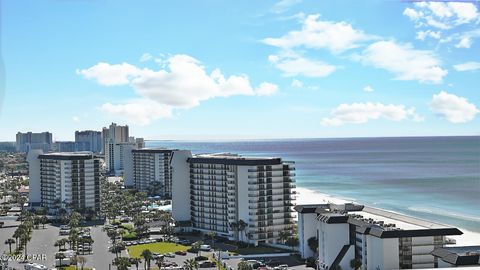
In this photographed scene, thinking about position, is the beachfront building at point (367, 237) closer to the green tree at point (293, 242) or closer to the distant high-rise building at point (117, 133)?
the green tree at point (293, 242)

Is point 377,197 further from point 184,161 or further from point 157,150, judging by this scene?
point 157,150

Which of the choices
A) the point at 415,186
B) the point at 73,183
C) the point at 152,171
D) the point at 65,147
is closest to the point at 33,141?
the point at 65,147

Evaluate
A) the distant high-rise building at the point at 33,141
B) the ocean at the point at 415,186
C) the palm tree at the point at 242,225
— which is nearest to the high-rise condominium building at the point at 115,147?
the distant high-rise building at the point at 33,141

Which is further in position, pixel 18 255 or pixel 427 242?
pixel 18 255

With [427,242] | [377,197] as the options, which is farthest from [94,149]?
[427,242]

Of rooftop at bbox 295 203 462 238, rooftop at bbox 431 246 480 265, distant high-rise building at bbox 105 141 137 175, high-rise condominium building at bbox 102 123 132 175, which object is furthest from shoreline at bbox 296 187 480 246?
high-rise condominium building at bbox 102 123 132 175

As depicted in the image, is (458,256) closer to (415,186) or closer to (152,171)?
(415,186)
